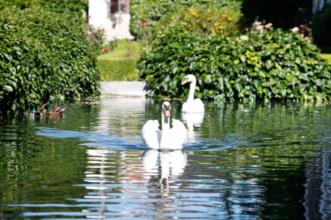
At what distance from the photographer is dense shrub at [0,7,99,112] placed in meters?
23.8

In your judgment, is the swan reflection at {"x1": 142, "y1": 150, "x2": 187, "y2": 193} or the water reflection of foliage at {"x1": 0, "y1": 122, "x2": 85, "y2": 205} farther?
the swan reflection at {"x1": 142, "y1": 150, "x2": 187, "y2": 193}

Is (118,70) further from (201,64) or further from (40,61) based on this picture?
(40,61)

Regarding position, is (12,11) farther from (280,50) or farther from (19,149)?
(19,149)

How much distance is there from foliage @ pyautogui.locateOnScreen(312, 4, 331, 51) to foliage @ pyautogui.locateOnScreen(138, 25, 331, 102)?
34.8 ft

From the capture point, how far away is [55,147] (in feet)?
60.1

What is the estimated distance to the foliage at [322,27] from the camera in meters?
43.1

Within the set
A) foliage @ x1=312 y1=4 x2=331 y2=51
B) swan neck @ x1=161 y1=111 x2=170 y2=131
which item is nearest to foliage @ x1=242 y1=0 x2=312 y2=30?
foliage @ x1=312 y1=4 x2=331 y2=51

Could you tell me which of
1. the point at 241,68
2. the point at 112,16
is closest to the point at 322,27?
the point at 112,16

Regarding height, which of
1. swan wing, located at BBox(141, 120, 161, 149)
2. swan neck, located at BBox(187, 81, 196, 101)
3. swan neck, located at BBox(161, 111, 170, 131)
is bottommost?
swan wing, located at BBox(141, 120, 161, 149)

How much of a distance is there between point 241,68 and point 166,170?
1534 cm

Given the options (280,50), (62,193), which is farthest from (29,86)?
(62,193)

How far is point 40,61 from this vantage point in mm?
25406

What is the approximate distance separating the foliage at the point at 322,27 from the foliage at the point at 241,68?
10.6 metres

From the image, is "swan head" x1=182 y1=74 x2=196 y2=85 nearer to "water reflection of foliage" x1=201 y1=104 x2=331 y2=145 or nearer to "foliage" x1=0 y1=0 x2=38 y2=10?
"water reflection of foliage" x1=201 y1=104 x2=331 y2=145
